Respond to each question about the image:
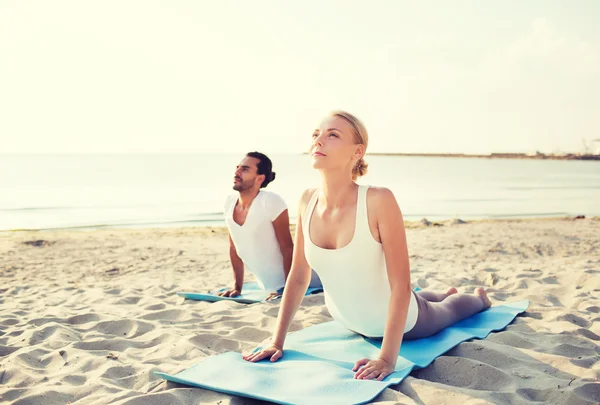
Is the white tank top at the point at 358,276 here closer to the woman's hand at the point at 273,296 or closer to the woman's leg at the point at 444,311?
the woman's leg at the point at 444,311

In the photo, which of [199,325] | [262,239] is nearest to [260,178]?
[262,239]

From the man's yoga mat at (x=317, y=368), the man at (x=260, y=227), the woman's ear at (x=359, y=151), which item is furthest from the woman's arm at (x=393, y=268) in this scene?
the man at (x=260, y=227)

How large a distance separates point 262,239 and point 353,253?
249 centimetres

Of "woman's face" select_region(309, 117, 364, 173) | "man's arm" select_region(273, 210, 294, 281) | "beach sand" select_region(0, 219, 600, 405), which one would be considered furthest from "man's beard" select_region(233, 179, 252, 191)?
"woman's face" select_region(309, 117, 364, 173)

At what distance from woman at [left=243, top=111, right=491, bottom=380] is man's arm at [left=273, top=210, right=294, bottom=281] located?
1931mm

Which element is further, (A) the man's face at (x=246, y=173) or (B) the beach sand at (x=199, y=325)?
(A) the man's face at (x=246, y=173)

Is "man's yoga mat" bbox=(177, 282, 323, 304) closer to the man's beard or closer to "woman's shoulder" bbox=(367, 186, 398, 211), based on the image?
the man's beard

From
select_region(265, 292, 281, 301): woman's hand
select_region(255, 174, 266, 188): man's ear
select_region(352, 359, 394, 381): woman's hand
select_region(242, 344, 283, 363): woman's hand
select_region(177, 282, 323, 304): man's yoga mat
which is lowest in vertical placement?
select_region(177, 282, 323, 304): man's yoga mat

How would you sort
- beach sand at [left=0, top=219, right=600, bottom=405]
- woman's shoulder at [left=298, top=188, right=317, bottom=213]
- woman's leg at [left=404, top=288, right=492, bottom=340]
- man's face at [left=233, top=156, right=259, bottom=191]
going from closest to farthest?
beach sand at [left=0, top=219, right=600, bottom=405]
woman's shoulder at [left=298, top=188, right=317, bottom=213]
woman's leg at [left=404, top=288, right=492, bottom=340]
man's face at [left=233, top=156, right=259, bottom=191]

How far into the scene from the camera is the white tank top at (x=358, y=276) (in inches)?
120

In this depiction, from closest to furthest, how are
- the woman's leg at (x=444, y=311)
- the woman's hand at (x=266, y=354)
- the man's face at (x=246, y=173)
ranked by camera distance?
the woman's hand at (x=266, y=354), the woman's leg at (x=444, y=311), the man's face at (x=246, y=173)

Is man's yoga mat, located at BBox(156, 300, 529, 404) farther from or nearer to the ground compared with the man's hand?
farther from the ground

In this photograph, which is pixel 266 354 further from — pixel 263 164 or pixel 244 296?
pixel 263 164

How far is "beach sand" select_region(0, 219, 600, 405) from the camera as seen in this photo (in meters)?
2.85
